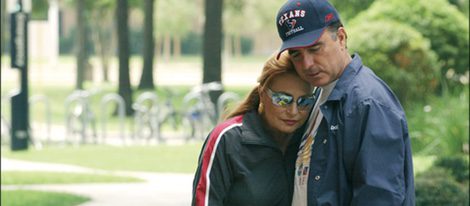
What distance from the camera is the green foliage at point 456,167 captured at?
1025 cm

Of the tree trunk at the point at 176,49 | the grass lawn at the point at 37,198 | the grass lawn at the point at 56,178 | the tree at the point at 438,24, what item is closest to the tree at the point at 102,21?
the tree trunk at the point at 176,49

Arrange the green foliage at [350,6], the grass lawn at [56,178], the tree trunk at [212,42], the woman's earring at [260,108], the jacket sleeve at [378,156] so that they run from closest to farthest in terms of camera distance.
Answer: the jacket sleeve at [378,156]
the woman's earring at [260,108]
the grass lawn at [56,178]
the green foliage at [350,6]
the tree trunk at [212,42]

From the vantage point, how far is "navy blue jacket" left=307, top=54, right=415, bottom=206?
3.64m

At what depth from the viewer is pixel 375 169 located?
3.64 meters

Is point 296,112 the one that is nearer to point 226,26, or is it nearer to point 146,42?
point 146,42

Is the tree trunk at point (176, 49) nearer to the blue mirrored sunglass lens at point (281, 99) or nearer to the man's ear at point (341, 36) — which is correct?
the blue mirrored sunglass lens at point (281, 99)

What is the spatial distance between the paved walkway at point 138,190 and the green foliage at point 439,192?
280 centimetres

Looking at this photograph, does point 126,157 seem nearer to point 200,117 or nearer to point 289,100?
point 200,117

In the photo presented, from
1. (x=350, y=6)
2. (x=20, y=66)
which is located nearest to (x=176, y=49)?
(x=350, y=6)

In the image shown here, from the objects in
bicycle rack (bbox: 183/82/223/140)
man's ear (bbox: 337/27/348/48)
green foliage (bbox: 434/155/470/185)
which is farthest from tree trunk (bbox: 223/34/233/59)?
man's ear (bbox: 337/27/348/48)

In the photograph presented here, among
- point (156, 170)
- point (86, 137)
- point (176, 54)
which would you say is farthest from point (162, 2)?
point (156, 170)

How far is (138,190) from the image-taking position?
13.0 metres

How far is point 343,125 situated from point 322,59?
0.22m

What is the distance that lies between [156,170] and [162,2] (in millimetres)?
49603
